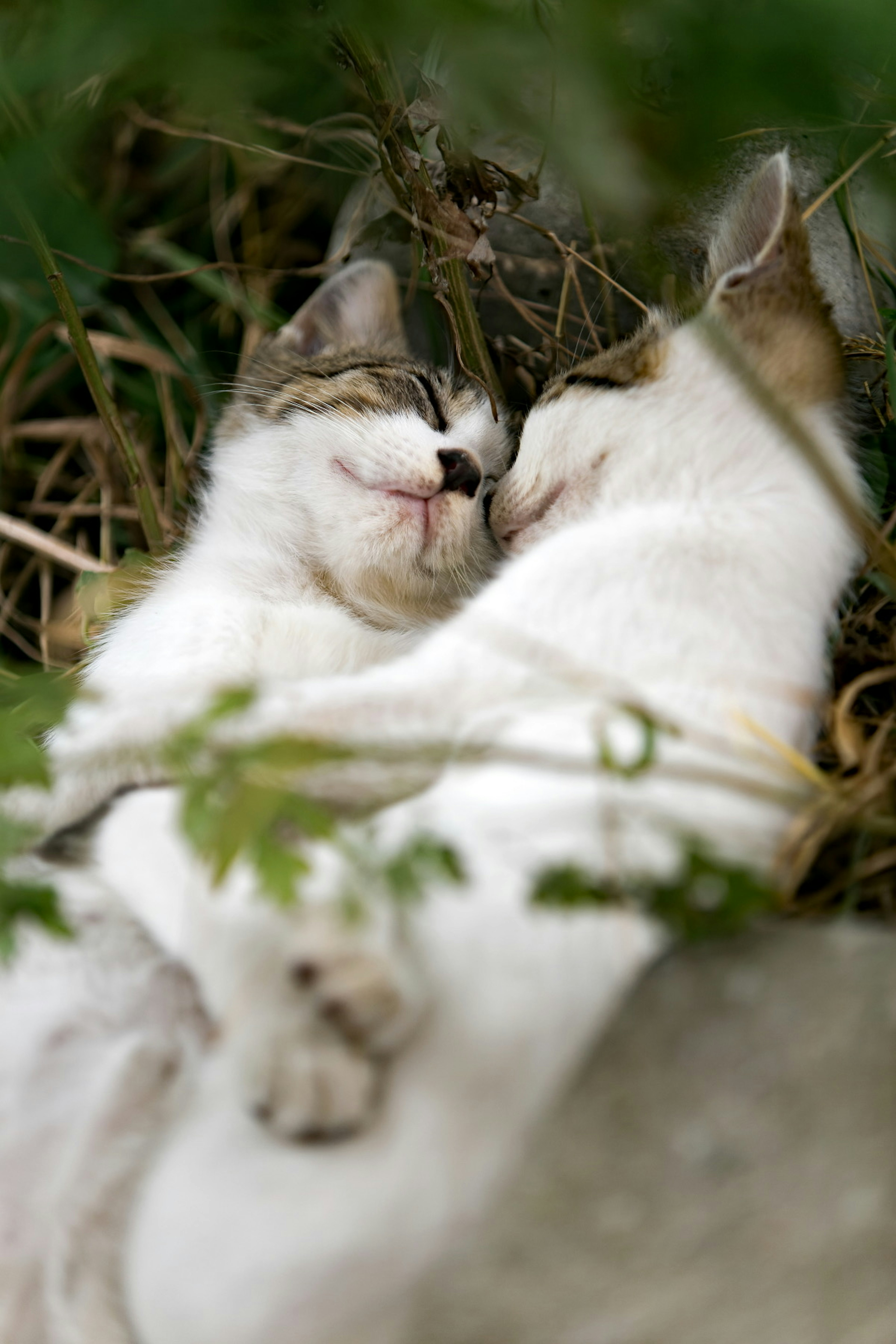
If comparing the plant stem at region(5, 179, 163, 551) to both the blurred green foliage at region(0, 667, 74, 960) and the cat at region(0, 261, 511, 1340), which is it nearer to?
the cat at region(0, 261, 511, 1340)

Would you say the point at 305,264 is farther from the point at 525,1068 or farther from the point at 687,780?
the point at 525,1068

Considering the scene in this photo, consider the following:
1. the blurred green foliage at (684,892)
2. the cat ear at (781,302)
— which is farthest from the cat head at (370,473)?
the blurred green foliage at (684,892)

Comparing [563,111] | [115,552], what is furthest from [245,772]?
[115,552]

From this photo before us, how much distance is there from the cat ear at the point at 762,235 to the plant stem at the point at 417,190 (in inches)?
14.6

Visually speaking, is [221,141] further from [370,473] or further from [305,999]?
[305,999]

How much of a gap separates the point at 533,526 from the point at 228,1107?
2.83 feet

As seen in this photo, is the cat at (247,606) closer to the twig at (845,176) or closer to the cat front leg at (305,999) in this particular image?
the cat front leg at (305,999)

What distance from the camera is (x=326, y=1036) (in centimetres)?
77

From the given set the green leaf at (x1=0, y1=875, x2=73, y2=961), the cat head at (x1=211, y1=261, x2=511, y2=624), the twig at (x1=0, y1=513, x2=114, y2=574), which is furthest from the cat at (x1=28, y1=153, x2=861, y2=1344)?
the twig at (x1=0, y1=513, x2=114, y2=574)

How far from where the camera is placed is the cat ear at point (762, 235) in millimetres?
1223

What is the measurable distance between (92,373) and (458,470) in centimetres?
61

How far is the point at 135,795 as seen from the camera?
3.48 feet

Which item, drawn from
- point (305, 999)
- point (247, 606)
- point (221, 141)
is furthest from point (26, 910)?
point (221, 141)

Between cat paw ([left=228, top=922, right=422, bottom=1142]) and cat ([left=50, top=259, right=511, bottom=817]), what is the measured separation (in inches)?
19.0
